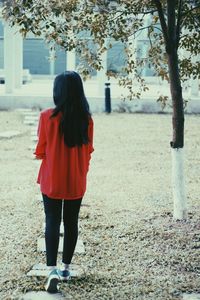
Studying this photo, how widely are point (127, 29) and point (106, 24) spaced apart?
43 centimetres

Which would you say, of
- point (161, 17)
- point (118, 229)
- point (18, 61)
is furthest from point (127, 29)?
point (18, 61)

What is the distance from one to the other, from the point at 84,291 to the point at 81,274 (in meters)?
0.39

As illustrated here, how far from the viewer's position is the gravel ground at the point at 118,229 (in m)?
4.53

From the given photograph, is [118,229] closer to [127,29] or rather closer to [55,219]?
[55,219]

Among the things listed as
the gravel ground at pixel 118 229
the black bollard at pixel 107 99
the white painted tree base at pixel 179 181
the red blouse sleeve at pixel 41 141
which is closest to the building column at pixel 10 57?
the black bollard at pixel 107 99

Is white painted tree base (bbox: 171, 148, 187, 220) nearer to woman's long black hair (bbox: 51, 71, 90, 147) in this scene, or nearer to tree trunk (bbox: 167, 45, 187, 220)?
tree trunk (bbox: 167, 45, 187, 220)

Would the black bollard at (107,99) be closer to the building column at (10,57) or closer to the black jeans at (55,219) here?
the building column at (10,57)

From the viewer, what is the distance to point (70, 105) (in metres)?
4.18

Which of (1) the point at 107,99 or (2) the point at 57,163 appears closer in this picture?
(2) the point at 57,163

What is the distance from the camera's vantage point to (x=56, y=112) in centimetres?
418

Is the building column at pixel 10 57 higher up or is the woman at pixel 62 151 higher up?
the building column at pixel 10 57

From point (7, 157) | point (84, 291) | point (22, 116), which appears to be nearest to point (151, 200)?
Result: point (84, 291)

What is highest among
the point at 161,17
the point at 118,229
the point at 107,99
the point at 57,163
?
the point at 161,17

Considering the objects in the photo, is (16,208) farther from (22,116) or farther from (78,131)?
(22,116)
